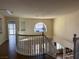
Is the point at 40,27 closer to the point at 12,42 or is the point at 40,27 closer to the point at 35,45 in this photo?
the point at 12,42

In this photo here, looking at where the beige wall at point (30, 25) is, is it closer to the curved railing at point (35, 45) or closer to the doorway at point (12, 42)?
the doorway at point (12, 42)

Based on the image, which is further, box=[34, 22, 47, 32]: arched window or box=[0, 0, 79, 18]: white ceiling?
box=[34, 22, 47, 32]: arched window

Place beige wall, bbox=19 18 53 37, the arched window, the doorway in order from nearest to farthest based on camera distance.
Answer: the doorway → beige wall, bbox=19 18 53 37 → the arched window

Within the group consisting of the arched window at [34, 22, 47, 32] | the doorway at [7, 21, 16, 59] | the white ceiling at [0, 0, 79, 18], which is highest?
the white ceiling at [0, 0, 79, 18]

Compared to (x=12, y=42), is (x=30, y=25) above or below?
above

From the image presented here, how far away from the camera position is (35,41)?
24.4 ft

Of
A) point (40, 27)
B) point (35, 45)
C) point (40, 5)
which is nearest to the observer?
point (40, 5)

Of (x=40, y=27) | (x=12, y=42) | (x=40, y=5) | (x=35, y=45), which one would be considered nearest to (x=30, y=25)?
(x=40, y=27)

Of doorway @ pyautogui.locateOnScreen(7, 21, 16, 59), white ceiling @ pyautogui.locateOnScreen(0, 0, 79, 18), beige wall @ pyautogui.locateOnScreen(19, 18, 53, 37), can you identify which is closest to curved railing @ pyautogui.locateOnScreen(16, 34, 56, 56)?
doorway @ pyautogui.locateOnScreen(7, 21, 16, 59)

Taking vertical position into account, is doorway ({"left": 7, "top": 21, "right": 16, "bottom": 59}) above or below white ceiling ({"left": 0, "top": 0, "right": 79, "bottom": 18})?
below

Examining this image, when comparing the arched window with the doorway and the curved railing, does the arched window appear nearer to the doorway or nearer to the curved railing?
the doorway

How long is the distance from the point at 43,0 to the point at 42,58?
3.09m

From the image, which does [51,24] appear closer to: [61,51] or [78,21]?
[61,51]

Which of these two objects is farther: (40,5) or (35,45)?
(35,45)
